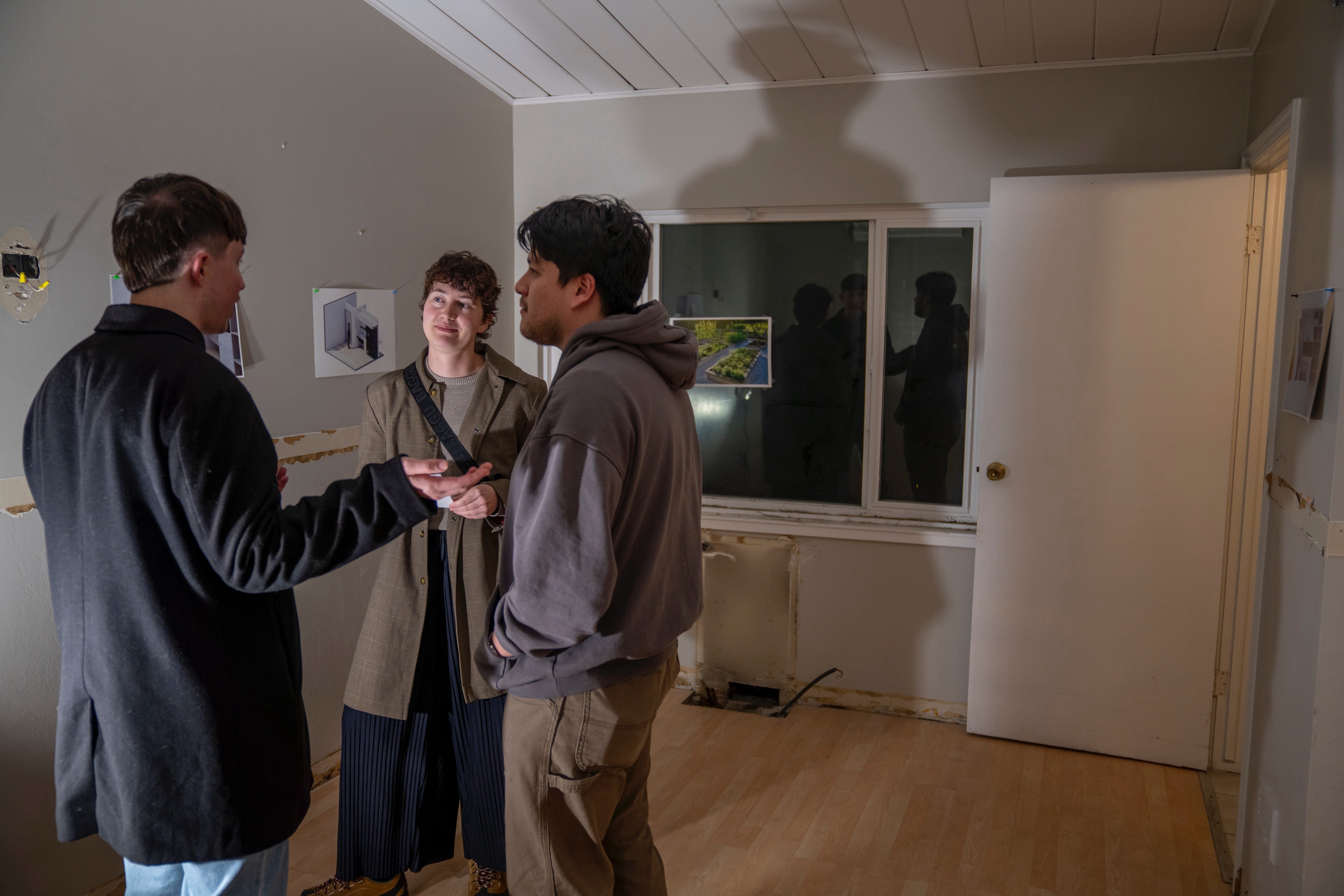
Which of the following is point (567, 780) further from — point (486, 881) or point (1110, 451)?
point (1110, 451)

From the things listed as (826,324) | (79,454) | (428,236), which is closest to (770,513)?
(826,324)

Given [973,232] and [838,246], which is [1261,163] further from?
[838,246]

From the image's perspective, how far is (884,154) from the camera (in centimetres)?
321

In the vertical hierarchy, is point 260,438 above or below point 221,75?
below

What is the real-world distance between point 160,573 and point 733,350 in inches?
102

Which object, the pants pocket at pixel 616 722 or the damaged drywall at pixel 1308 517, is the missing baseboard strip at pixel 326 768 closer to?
the pants pocket at pixel 616 722

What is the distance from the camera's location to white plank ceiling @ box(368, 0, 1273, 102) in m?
2.57

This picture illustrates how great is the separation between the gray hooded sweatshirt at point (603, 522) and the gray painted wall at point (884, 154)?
1936 millimetres

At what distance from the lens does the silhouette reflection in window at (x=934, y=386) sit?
3.25 meters

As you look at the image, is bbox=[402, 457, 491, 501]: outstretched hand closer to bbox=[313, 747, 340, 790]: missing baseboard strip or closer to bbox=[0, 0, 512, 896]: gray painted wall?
bbox=[0, 0, 512, 896]: gray painted wall

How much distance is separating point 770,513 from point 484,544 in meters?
1.73

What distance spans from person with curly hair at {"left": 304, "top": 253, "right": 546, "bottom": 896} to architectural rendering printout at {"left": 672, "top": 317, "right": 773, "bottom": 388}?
1491 millimetres

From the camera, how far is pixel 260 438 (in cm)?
123

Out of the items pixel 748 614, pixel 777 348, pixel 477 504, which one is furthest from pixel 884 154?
pixel 477 504
